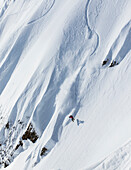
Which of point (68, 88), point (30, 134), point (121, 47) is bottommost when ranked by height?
point (30, 134)

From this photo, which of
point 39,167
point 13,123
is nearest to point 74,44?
point 13,123

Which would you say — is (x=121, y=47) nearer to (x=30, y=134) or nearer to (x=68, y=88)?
(x=68, y=88)

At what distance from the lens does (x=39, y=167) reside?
5609mm

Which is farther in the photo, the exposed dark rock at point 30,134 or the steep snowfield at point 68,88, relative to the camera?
the exposed dark rock at point 30,134

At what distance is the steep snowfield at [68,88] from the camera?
536 cm

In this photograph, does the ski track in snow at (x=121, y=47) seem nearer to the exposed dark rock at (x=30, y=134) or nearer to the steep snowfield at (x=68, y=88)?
the steep snowfield at (x=68, y=88)

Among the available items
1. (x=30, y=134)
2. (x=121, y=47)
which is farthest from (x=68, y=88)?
(x=121, y=47)

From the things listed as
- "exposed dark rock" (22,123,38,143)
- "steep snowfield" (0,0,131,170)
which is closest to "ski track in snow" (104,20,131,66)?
"steep snowfield" (0,0,131,170)

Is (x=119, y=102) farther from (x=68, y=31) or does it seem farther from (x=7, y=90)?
(x=7, y=90)

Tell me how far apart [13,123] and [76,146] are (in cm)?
275

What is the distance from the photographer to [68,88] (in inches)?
261

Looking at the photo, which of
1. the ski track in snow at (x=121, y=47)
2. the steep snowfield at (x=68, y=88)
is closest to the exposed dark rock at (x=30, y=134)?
the steep snowfield at (x=68, y=88)

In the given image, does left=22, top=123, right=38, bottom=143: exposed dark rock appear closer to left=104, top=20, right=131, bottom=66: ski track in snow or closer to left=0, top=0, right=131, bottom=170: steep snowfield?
left=0, top=0, right=131, bottom=170: steep snowfield

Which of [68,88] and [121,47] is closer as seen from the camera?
[121,47]
